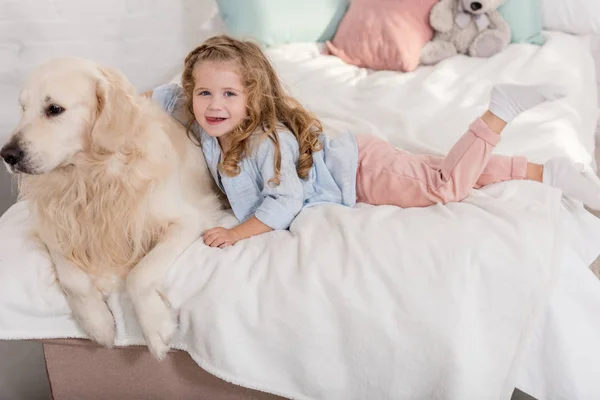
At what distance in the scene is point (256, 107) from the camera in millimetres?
1304

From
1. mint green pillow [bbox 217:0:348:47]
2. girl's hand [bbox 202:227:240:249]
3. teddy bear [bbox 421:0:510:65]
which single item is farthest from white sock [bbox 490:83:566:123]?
mint green pillow [bbox 217:0:348:47]

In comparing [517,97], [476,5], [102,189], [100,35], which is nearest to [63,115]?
[102,189]

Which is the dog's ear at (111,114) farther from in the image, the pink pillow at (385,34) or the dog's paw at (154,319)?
the pink pillow at (385,34)

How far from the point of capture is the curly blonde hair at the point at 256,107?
1294mm

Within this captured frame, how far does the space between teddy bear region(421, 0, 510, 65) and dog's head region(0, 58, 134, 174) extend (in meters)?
1.45

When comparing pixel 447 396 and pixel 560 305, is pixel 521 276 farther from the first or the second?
pixel 447 396

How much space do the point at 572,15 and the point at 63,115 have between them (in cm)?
217

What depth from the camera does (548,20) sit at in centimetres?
248

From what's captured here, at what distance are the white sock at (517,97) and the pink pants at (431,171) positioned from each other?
48 millimetres

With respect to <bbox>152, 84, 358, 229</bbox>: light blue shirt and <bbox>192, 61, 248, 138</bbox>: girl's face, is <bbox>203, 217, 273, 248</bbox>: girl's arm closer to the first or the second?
<bbox>152, 84, 358, 229</bbox>: light blue shirt

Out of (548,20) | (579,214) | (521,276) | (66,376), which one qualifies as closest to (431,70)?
(548,20)

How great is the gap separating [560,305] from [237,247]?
0.63 metres

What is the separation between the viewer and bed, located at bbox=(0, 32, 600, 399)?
3.53ft

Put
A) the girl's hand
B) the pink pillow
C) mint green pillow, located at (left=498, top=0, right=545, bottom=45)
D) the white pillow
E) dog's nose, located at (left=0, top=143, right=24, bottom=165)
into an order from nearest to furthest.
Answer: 1. dog's nose, located at (left=0, top=143, right=24, bottom=165)
2. the girl's hand
3. the pink pillow
4. mint green pillow, located at (left=498, top=0, right=545, bottom=45)
5. the white pillow
